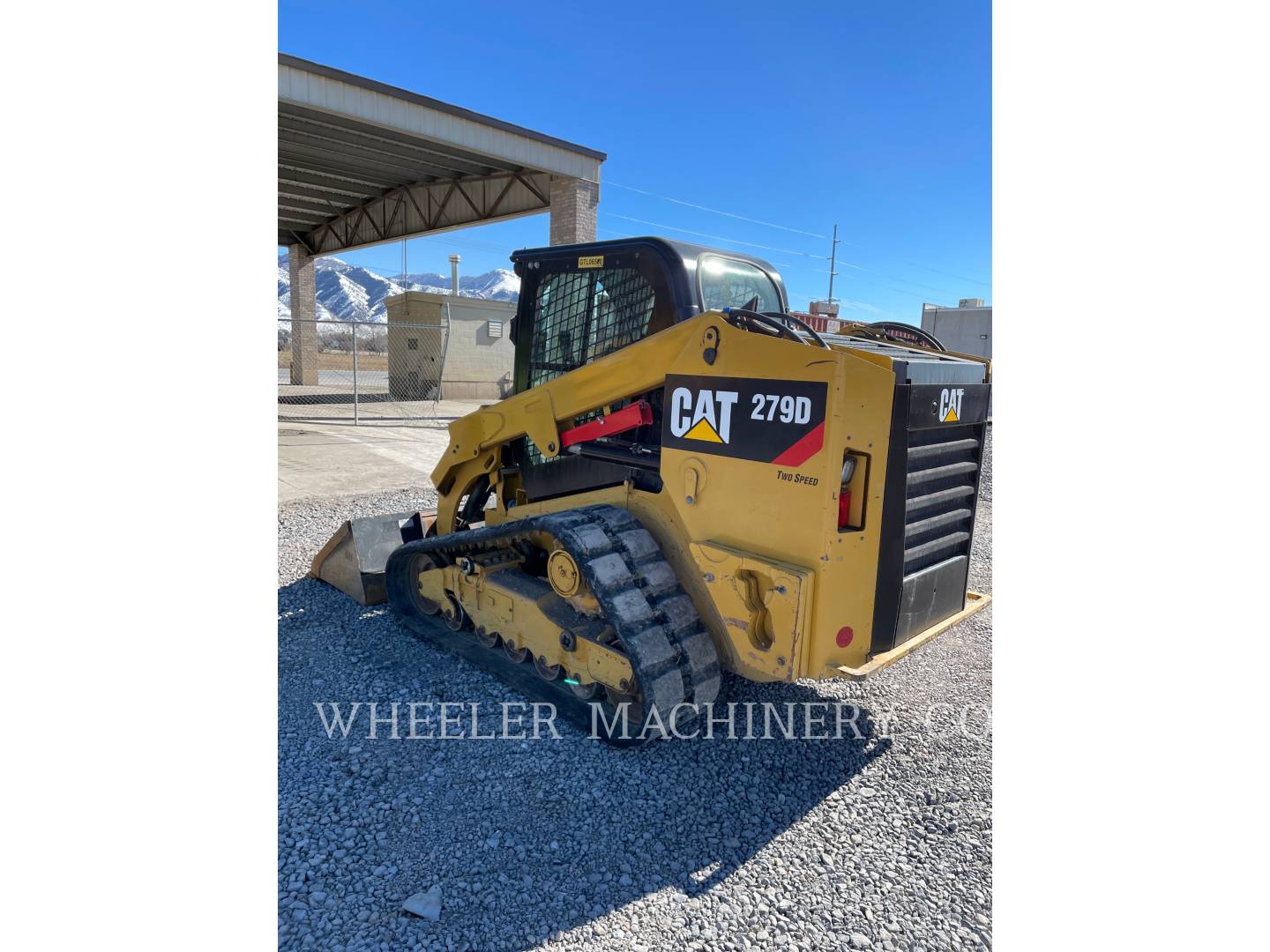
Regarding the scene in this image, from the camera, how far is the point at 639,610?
318 cm

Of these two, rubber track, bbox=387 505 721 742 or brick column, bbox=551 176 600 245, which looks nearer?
rubber track, bbox=387 505 721 742

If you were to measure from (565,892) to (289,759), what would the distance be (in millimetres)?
1487

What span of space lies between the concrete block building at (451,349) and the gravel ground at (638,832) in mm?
15384

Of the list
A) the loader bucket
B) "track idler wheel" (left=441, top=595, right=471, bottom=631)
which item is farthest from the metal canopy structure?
"track idler wheel" (left=441, top=595, right=471, bottom=631)

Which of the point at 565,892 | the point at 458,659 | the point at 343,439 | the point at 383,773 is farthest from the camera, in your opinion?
the point at 343,439

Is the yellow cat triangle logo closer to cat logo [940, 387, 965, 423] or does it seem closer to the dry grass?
cat logo [940, 387, 965, 423]

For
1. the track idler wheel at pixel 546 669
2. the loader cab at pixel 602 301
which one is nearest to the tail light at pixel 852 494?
the loader cab at pixel 602 301

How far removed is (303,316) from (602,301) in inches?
799

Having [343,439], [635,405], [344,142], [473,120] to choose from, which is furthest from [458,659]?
[344,142]

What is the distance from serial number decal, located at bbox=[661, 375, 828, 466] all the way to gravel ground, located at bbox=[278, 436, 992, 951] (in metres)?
1.43

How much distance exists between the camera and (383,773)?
3.09 metres

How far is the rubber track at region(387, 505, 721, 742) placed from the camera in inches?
122

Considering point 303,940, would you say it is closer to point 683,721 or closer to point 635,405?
point 683,721

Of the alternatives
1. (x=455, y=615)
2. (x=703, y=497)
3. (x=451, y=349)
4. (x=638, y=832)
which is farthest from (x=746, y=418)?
(x=451, y=349)
